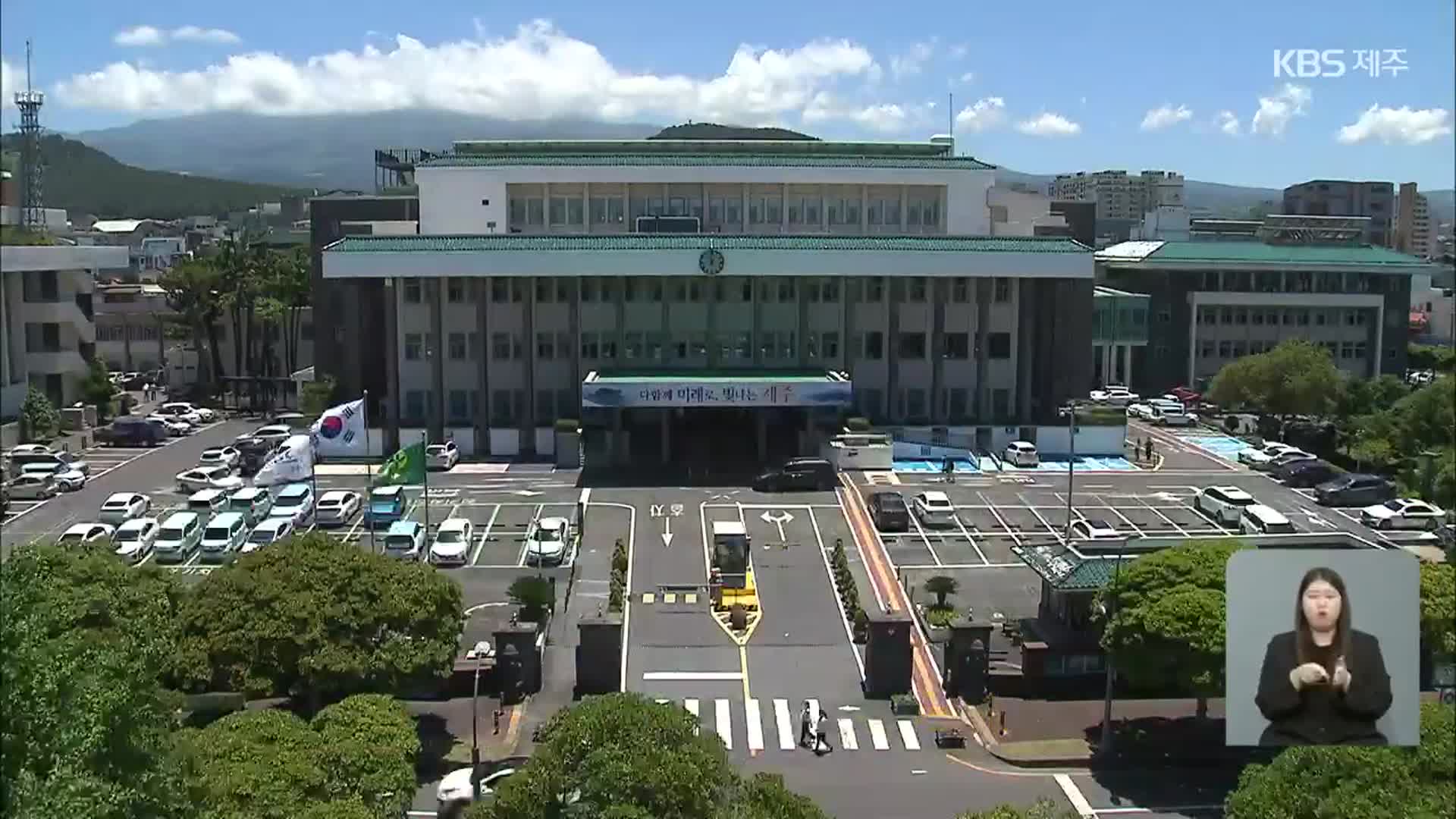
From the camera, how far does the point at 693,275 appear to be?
40188 mm

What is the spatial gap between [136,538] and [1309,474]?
29129mm

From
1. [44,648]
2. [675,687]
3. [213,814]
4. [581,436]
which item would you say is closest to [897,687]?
[675,687]

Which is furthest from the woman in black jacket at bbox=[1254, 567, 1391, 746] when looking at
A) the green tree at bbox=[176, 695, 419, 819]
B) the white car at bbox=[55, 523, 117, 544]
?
the white car at bbox=[55, 523, 117, 544]

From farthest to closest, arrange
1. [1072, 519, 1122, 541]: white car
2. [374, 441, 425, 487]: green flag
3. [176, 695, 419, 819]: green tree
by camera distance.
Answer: [1072, 519, 1122, 541]: white car → [374, 441, 425, 487]: green flag → [176, 695, 419, 819]: green tree

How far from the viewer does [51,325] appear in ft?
98.9

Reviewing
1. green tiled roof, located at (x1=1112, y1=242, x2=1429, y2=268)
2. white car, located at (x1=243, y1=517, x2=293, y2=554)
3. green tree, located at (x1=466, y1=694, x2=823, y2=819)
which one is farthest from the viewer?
green tiled roof, located at (x1=1112, y1=242, x2=1429, y2=268)

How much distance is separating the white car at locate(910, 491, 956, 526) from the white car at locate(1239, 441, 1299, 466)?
11106mm

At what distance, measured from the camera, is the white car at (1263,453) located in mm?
38000

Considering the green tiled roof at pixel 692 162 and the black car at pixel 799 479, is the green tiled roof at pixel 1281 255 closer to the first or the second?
the green tiled roof at pixel 692 162

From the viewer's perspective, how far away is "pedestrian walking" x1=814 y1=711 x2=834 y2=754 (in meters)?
18.5

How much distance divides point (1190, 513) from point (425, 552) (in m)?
18.5

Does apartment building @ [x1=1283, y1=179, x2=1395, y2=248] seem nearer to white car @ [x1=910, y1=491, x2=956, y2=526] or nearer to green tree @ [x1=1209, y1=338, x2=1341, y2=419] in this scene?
green tree @ [x1=1209, y1=338, x2=1341, y2=419]

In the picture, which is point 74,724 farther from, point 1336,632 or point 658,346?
point 658,346

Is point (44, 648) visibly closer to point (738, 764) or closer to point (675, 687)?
point (738, 764)
